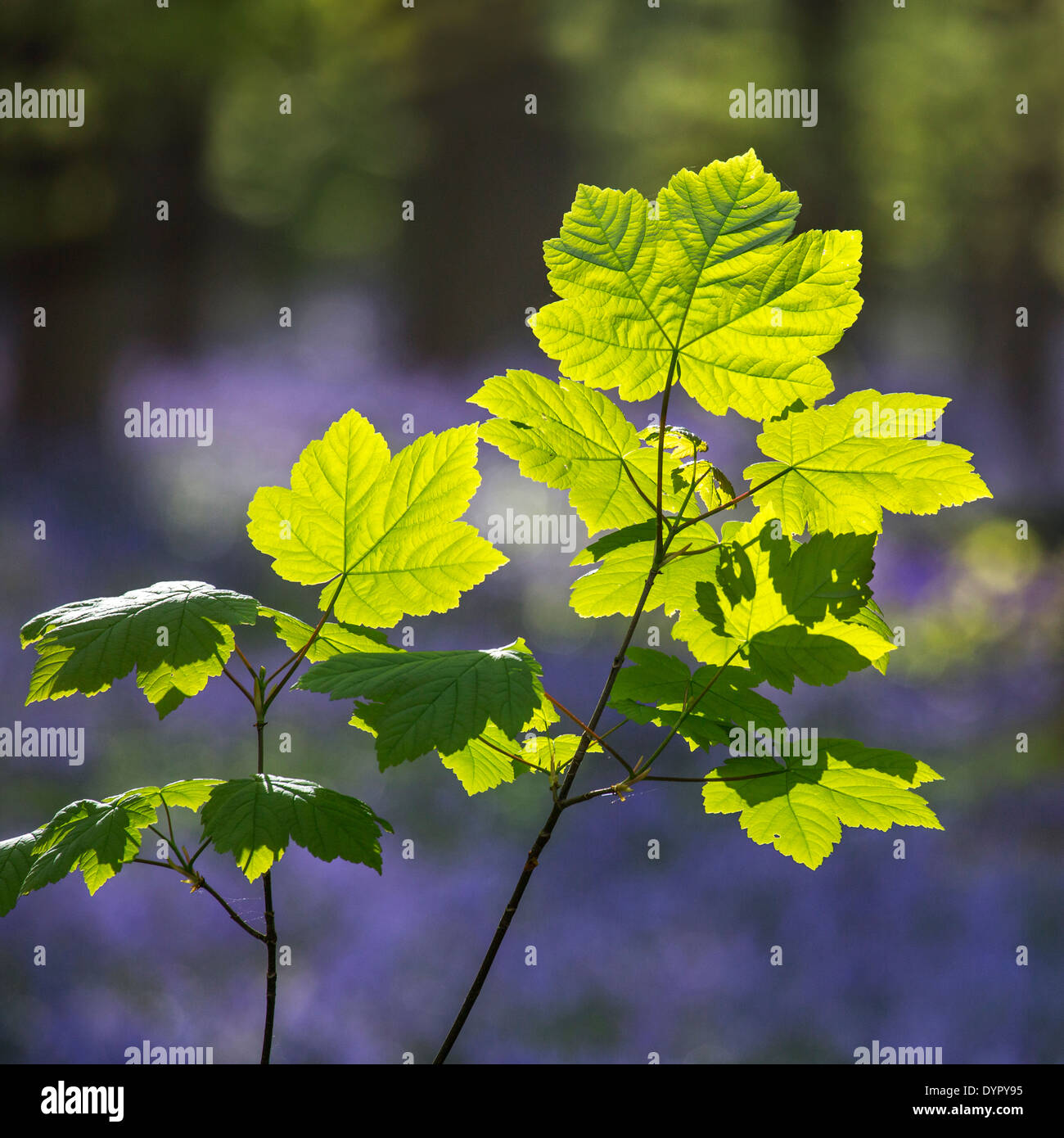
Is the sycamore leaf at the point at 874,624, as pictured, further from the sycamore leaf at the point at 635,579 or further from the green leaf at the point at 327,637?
the green leaf at the point at 327,637

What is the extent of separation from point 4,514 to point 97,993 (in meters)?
0.88

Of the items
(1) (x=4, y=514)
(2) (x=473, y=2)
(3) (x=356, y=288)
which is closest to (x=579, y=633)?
(3) (x=356, y=288)

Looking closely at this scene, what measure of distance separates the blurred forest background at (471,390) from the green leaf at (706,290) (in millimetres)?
1135

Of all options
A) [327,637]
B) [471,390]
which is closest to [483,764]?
[327,637]

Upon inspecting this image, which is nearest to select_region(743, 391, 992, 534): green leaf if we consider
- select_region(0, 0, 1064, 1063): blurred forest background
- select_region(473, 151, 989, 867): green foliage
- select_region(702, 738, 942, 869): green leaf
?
select_region(473, 151, 989, 867): green foliage

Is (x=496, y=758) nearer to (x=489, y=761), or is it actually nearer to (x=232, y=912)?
(x=489, y=761)

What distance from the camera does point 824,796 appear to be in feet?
1.59

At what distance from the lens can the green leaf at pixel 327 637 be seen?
0.50 meters

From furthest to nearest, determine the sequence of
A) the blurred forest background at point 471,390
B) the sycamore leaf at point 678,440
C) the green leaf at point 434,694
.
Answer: the blurred forest background at point 471,390 → the sycamore leaf at point 678,440 → the green leaf at point 434,694

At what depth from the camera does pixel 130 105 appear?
5.37 feet

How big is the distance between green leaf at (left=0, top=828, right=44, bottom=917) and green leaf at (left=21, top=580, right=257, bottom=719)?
10 cm

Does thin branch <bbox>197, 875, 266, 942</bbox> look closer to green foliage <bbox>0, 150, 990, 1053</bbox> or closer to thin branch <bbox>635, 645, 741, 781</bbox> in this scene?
green foliage <bbox>0, 150, 990, 1053</bbox>

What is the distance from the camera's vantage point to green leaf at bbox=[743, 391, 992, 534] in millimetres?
452

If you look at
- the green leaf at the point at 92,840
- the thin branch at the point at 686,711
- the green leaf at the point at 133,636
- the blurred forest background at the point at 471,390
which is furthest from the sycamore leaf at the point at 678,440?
the blurred forest background at the point at 471,390
